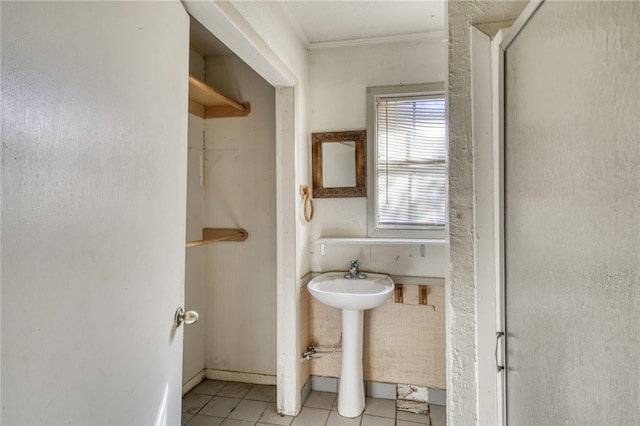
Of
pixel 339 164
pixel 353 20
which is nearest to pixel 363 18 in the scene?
pixel 353 20

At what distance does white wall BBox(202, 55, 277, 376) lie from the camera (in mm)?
2408

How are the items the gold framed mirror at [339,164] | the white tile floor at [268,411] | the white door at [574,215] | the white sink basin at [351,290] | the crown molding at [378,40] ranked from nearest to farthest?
the white door at [574,215], the white sink basin at [351,290], the white tile floor at [268,411], the crown molding at [378,40], the gold framed mirror at [339,164]

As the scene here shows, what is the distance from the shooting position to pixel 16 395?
0.53 m

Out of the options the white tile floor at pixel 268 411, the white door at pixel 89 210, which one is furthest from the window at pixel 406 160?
the white door at pixel 89 210

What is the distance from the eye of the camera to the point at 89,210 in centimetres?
67

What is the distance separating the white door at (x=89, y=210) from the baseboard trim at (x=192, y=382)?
59.0 inches

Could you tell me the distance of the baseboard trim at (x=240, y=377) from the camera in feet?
7.94

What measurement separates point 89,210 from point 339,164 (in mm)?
1818

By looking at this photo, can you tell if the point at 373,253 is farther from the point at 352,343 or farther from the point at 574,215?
the point at 574,215

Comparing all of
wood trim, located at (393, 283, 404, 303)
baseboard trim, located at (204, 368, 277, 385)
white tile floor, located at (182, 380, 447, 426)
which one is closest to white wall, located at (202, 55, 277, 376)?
baseboard trim, located at (204, 368, 277, 385)

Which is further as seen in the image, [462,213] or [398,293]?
[398,293]

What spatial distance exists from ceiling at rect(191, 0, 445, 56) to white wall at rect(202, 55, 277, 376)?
42cm

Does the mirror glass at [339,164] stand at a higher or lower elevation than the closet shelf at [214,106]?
lower

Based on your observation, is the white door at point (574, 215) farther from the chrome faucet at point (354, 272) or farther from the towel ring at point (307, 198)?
the towel ring at point (307, 198)
